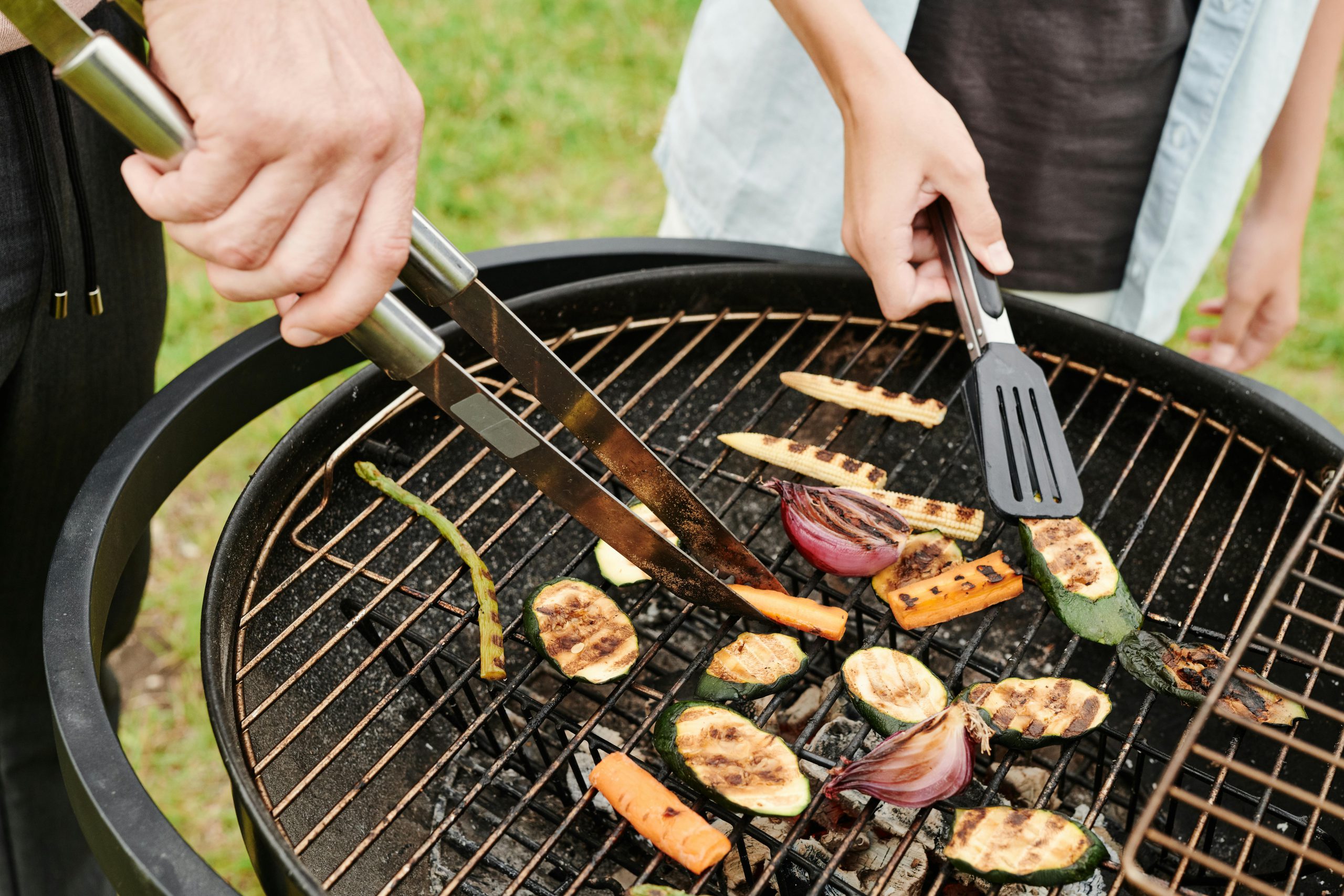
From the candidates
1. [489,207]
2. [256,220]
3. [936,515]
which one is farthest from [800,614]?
[489,207]

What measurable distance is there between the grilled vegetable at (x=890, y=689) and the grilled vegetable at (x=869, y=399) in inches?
21.6

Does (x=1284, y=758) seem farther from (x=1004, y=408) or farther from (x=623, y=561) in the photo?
(x=623, y=561)

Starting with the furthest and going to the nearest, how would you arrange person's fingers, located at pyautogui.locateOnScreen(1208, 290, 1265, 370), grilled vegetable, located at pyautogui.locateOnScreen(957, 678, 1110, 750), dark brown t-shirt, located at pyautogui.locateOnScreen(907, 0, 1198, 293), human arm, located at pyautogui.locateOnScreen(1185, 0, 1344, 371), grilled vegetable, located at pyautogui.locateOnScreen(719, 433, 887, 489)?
person's fingers, located at pyautogui.locateOnScreen(1208, 290, 1265, 370)
human arm, located at pyautogui.locateOnScreen(1185, 0, 1344, 371)
dark brown t-shirt, located at pyautogui.locateOnScreen(907, 0, 1198, 293)
grilled vegetable, located at pyautogui.locateOnScreen(719, 433, 887, 489)
grilled vegetable, located at pyautogui.locateOnScreen(957, 678, 1110, 750)

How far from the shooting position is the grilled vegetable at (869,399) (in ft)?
6.77

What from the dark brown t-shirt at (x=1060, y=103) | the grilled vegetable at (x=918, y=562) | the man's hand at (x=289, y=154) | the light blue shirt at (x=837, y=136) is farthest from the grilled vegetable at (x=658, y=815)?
the dark brown t-shirt at (x=1060, y=103)

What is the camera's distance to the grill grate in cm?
160

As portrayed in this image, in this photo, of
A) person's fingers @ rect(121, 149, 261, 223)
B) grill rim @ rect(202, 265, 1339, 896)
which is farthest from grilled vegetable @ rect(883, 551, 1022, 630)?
person's fingers @ rect(121, 149, 261, 223)

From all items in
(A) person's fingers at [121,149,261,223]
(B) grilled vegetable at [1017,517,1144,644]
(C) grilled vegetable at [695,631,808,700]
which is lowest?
(B) grilled vegetable at [1017,517,1144,644]

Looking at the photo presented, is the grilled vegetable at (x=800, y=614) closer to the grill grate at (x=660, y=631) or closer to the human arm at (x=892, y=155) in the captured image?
the grill grate at (x=660, y=631)

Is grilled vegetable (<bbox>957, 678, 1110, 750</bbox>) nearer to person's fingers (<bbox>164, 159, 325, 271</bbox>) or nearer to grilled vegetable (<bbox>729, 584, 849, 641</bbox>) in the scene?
grilled vegetable (<bbox>729, 584, 849, 641</bbox>)

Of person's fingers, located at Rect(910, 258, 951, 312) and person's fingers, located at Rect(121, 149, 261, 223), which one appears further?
person's fingers, located at Rect(910, 258, 951, 312)

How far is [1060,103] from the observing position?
7.57 feet

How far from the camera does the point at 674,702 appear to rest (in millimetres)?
1635

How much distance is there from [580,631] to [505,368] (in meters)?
0.46
